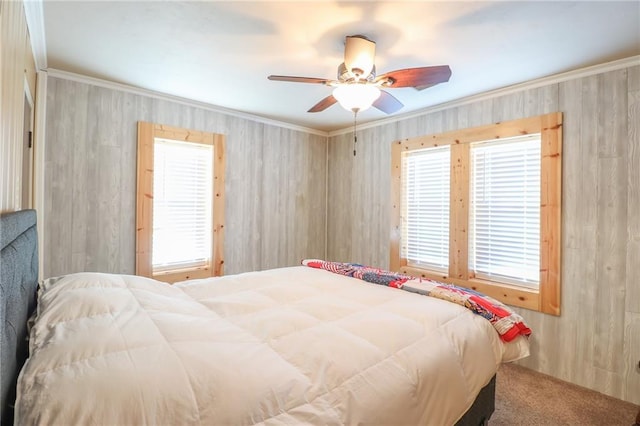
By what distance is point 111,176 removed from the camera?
2.93m

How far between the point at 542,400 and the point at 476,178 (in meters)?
1.97

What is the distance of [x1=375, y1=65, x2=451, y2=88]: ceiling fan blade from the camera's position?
73.4 inches

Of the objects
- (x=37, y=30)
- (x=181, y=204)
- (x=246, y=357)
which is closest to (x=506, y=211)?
(x=246, y=357)

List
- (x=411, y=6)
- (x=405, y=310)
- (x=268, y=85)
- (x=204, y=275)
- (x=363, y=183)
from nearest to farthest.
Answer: (x=405, y=310) < (x=411, y=6) < (x=268, y=85) < (x=204, y=275) < (x=363, y=183)

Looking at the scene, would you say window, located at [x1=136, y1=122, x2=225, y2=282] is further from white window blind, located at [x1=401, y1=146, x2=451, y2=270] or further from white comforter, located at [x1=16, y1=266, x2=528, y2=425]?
white window blind, located at [x1=401, y1=146, x2=451, y2=270]

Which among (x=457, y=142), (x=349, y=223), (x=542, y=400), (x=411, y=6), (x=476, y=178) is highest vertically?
(x=411, y=6)

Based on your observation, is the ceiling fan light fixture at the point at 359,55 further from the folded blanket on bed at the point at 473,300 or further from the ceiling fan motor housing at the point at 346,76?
the folded blanket on bed at the point at 473,300

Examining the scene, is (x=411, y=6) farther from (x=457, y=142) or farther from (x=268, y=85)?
(x=457, y=142)

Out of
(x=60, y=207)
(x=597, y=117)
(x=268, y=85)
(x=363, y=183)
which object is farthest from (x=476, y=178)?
(x=60, y=207)

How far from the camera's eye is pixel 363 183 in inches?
168

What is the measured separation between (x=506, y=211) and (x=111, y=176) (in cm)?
381

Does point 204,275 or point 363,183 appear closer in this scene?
point 204,275

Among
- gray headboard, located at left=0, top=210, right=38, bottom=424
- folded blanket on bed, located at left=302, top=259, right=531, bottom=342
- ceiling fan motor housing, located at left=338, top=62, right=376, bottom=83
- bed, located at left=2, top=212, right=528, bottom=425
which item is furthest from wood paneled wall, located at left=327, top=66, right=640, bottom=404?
gray headboard, located at left=0, top=210, right=38, bottom=424

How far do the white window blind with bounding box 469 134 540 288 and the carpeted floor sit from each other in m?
0.83
